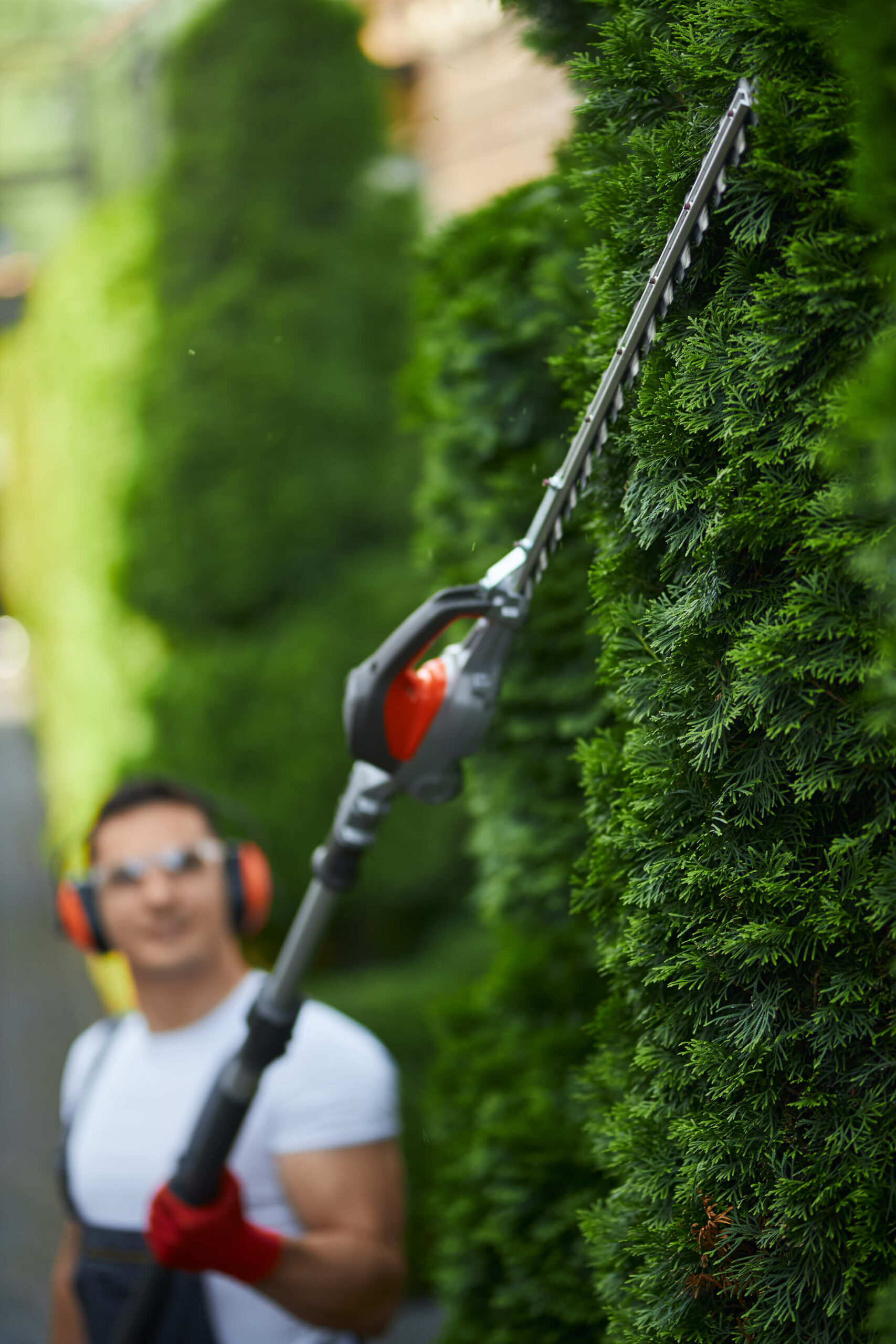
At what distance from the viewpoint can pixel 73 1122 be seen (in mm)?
2318

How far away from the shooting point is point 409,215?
14.9ft

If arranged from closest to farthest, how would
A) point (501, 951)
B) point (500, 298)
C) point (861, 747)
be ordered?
point (861, 747) < point (500, 298) < point (501, 951)

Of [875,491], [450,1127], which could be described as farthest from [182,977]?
[875,491]

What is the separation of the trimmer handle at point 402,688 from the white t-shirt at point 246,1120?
91 centimetres

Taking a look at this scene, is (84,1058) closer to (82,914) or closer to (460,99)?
(82,914)

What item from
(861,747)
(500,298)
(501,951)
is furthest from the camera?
(501,951)

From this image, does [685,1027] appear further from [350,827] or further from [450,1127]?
[450,1127]

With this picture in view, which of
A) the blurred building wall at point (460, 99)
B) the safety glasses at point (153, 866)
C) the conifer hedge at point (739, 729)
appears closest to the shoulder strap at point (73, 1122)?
the safety glasses at point (153, 866)

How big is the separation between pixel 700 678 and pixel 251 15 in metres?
3.98

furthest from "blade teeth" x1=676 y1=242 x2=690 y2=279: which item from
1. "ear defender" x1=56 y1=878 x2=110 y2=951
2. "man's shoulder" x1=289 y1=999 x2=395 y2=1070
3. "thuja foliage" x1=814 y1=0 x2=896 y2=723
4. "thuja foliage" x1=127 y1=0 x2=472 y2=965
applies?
"thuja foliage" x1=127 y1=0 x2=472 y2=965

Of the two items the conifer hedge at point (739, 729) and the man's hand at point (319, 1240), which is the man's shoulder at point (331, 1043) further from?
the conifer hedge at point (739, 729)

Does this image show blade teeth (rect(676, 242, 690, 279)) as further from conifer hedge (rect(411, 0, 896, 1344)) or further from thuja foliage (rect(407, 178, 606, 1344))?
thuja foliage (rect(407, 178, 606, 1344))


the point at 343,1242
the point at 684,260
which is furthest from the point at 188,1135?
the point at 684,260

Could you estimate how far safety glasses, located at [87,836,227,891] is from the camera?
2.35 meters
